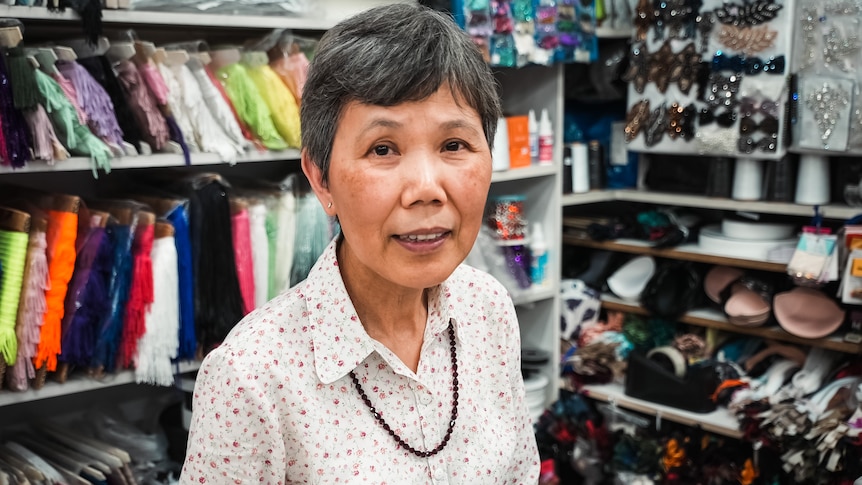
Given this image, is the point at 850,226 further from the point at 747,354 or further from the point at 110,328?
the point at 110,328

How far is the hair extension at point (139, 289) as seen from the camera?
A: 6.23 ft

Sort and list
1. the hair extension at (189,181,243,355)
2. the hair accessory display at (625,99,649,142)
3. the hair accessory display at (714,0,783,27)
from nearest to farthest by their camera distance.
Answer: the hair extension at (189,181,243,355) → the hair accessory display at (714,0,783,27) → the hair accessory display at (625,99,649,142)

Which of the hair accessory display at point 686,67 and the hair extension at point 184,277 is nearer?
the hair extension at point 184,277

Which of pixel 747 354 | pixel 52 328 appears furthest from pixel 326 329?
pixel 747 354

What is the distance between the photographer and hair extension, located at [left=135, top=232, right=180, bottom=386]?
193 centimetres

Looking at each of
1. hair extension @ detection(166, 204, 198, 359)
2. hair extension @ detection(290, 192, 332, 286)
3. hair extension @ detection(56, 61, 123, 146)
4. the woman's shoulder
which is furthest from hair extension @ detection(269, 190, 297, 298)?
the woman's shoulder

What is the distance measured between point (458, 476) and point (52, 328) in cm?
109

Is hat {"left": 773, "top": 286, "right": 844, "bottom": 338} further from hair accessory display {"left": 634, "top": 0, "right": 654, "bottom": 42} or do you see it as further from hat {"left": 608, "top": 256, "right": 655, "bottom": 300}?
hair accessory display {"left": 634, "top": 0, "right": 654, "bottom": 42}

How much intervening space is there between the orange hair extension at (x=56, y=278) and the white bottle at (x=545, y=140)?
1534 mm

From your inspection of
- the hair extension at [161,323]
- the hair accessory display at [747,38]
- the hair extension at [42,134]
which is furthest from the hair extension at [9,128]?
the hair accessory display at [747,38]

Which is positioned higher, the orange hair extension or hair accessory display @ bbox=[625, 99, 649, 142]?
hair accessory display @ bbox=[625, 99, 649, 142]

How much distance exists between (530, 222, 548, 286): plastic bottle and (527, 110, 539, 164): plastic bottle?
0.78 feet

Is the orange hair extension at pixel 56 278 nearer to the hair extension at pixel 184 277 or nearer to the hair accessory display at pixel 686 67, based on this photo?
the hair extension at pixel 184 277

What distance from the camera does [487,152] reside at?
1.11 meters
